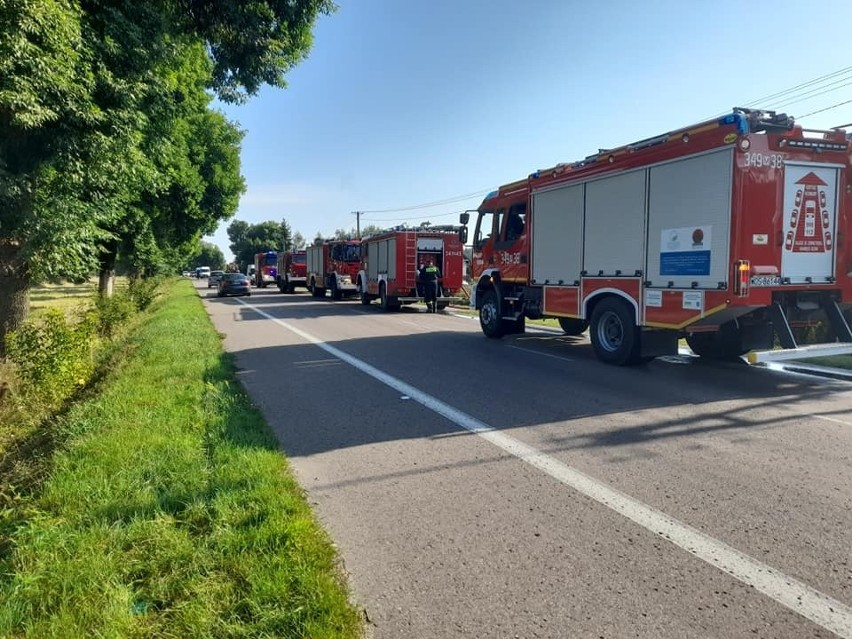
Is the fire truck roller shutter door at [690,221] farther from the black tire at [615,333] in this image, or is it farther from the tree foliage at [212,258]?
the tree foliage at [212,258]

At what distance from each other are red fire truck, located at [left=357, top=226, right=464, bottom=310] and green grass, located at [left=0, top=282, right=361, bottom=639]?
16.9 meters

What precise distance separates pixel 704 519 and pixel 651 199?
6549mm

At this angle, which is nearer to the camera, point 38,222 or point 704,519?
point 704,519

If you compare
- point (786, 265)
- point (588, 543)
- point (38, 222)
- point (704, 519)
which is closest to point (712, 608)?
point (588, 543)

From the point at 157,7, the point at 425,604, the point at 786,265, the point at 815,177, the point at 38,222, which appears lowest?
the point at 425,604

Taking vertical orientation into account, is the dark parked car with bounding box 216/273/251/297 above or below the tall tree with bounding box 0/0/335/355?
below

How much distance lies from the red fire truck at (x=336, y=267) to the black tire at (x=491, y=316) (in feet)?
52.2

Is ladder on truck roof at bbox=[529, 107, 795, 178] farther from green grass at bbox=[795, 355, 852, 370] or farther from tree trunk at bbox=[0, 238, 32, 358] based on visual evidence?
tree trunk at bbox=[0, 238, 32, 358]

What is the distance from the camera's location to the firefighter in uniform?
877 inches

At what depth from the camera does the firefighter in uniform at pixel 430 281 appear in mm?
22281

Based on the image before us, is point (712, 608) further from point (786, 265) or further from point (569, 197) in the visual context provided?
point (569, 197)

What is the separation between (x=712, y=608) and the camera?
3.00 metres

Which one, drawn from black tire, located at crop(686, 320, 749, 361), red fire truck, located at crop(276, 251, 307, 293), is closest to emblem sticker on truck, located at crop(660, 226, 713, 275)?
black tire, located at crop(686, 320, 749, 361)

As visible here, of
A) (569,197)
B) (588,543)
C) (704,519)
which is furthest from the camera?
(569,197)
